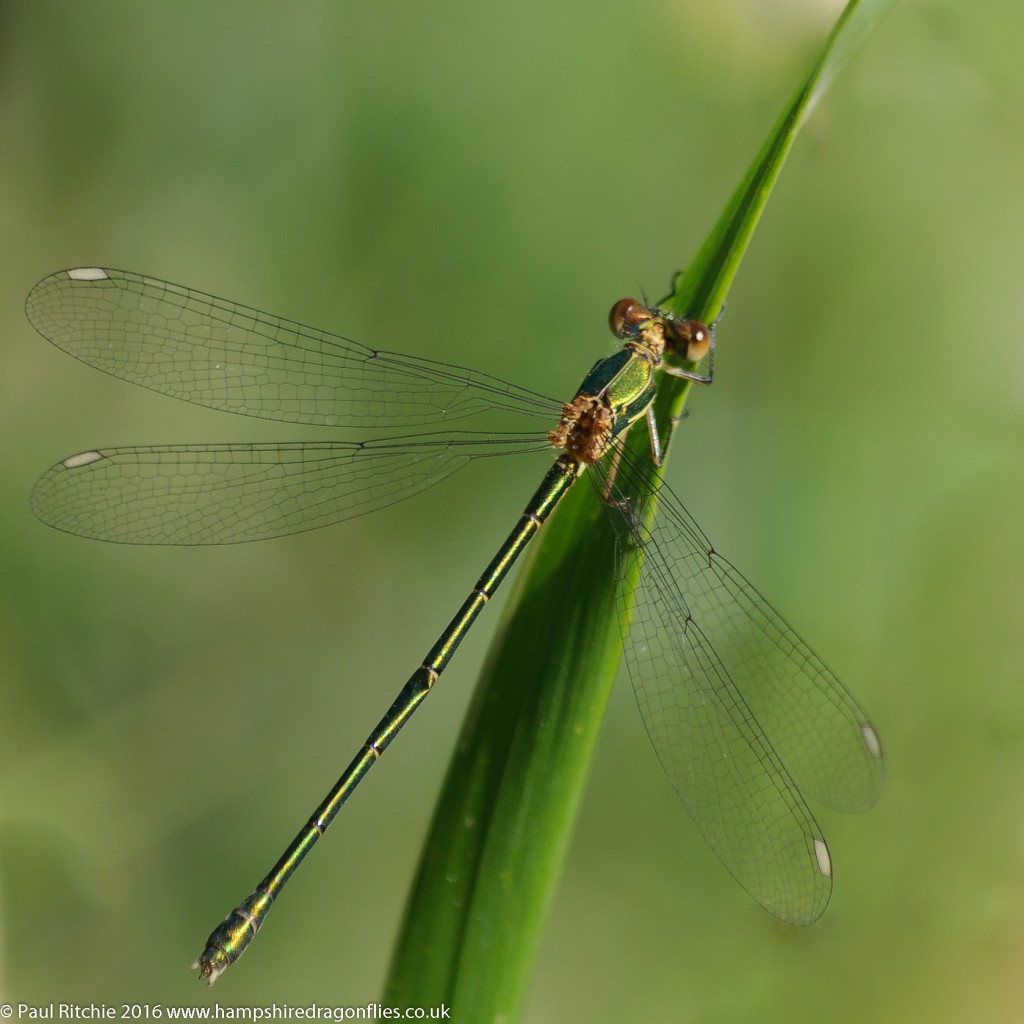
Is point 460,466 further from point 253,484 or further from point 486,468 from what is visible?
point 253,484

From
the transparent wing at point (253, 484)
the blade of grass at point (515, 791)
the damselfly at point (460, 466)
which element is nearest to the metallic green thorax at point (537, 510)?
the damselfly at point (460, 466)

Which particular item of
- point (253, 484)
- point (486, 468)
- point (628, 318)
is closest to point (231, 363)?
point (253, 484)

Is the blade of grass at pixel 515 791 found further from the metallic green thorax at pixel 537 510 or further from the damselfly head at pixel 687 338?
the metallic green thorax at pixel 537 510

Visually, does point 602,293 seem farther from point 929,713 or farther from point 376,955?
point 376,955

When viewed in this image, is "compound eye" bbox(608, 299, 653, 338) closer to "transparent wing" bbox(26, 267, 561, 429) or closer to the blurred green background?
"transparent wing" bbox(26, 267, 561, 429)

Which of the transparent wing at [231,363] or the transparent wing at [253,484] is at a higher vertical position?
the transparent wing at [231,363]

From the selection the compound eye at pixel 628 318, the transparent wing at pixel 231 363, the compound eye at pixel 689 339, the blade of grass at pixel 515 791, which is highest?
the compound eye at pixel 628 318

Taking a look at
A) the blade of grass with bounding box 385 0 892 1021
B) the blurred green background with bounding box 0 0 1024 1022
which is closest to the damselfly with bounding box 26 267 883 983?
the blade of grass with bounding box 385 0 892 1021

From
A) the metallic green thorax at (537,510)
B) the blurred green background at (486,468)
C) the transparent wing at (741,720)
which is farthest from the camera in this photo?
the blurred green background at (486,468)
